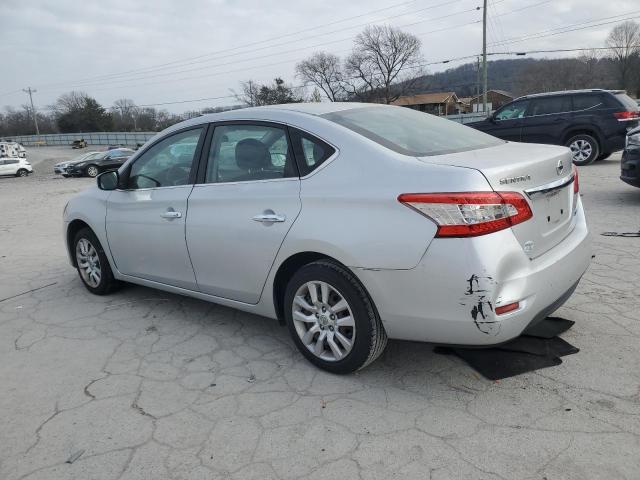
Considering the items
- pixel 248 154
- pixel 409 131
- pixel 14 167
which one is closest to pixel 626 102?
pixel 409 131

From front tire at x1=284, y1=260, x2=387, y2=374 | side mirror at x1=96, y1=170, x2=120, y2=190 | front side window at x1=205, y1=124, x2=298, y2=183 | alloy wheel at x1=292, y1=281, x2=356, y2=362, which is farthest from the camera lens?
side mirror at x1=96, y1=170, x2=120, y2=190

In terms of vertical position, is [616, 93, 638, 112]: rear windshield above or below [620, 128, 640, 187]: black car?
above

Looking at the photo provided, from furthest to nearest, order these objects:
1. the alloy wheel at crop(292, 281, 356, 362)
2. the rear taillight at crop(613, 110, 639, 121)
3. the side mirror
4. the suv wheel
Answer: the suv wheel → the rear taillight at crop(613, 110, 639, 121) → the side mirror → the alloy wheel at crop(292, 281, 356, 362)

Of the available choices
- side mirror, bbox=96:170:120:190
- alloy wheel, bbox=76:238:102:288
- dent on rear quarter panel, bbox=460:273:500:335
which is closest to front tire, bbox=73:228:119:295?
alloy wheel, bbox=76:238:102:288

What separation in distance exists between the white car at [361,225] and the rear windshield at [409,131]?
0.02 m

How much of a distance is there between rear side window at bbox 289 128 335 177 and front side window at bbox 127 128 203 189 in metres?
0.99

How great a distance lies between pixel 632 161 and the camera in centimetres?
724

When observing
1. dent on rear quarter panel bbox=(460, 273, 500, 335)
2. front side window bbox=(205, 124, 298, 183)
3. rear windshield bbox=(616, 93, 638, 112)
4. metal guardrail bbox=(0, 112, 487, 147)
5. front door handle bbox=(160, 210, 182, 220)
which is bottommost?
dent on rear quarter panel bbox=(460, 273, 500, 335)

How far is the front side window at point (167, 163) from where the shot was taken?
3.87m

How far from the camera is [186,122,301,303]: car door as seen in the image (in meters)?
3.17

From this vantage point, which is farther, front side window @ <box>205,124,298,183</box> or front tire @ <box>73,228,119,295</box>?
front tire @ <box>73,228,119,295</box>

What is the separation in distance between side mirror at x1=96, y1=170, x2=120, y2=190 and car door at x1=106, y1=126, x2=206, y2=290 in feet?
0.22

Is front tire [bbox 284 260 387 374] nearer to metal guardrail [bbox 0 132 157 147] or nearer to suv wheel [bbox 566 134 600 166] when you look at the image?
suv wheel [bbox 566 134 600 166]

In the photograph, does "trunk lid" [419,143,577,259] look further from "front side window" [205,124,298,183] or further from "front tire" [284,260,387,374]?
"front side window" [205,124,298,183]
